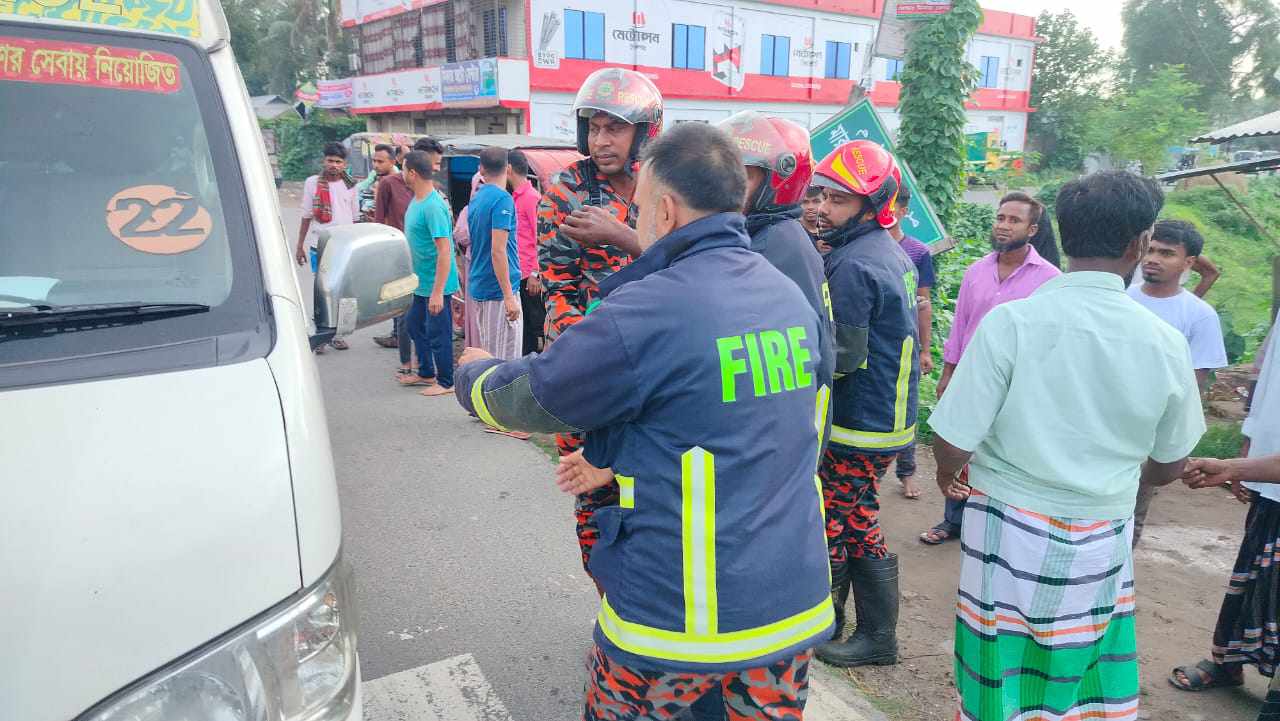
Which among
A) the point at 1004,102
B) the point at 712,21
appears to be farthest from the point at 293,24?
the point at 1004,102

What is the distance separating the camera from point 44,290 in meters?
1.98

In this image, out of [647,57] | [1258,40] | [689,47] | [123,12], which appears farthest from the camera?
[1258,40]

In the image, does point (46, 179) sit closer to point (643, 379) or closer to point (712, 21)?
point (643, 379)

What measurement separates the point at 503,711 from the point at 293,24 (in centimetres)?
5023

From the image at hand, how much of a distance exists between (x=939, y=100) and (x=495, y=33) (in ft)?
76.5

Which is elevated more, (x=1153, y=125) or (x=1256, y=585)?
(x=1153, y=125)

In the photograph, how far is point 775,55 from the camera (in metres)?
34.0

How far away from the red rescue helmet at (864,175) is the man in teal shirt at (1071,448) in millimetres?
985

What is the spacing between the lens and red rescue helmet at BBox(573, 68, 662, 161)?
2.90 m

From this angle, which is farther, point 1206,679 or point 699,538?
point 1206,679

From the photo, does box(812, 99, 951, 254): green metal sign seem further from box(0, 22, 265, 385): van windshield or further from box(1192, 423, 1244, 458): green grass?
box(0, 22, 265, 385): van windshield

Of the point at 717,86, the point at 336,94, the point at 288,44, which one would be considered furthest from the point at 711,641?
the point at 288,44

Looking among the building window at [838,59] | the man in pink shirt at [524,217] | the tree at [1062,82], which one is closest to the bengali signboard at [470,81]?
the building window at [838,59]

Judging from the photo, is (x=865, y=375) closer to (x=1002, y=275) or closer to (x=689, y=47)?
(x=1002, y=275)
